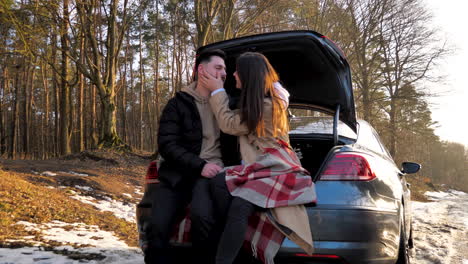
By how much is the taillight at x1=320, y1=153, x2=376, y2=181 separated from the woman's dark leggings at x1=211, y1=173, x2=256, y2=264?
539 millimetres

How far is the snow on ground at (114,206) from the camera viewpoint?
20.3ft

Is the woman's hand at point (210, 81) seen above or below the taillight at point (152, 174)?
above

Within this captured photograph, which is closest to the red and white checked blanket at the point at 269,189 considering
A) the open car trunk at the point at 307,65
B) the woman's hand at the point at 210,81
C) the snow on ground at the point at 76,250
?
the woman's hand at the point at 210,81

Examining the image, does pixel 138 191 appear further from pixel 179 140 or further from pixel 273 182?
pixel 273 182

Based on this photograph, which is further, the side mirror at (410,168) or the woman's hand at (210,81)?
the side mirror at (410,168)

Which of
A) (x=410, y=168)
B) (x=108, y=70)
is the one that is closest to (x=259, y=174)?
(x=410, y=168)

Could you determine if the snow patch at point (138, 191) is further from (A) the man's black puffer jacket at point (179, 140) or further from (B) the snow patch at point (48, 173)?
(A) the man's black puffer jacket at point (179, 140)

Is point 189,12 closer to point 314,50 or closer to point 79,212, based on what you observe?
point 79,212

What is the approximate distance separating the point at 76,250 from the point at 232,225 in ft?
8.02

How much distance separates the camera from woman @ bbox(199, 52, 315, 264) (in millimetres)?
2029

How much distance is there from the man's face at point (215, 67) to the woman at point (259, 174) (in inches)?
10.2

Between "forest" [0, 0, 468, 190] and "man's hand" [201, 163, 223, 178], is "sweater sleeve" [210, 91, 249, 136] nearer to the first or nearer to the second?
"man's hand" [201, 163, 223, 178]

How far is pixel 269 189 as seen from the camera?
2049 mm

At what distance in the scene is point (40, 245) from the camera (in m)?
3.69
